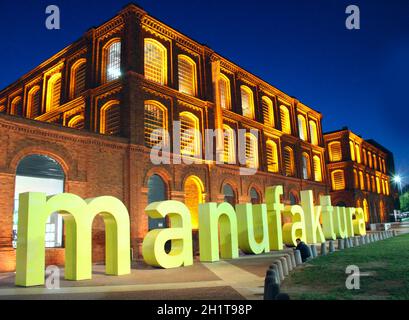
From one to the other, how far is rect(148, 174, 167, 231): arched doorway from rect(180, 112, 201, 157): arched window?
Result: 2.69 metres

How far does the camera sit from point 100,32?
2234 centimetres

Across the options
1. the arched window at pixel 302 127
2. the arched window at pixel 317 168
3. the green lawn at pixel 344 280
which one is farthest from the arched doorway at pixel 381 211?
the green lawn at pixel 344 280

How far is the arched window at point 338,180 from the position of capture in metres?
43.6

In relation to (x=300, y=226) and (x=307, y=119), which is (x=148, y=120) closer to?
(x=300, y=226)

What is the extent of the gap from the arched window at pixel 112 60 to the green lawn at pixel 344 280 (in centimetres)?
1491

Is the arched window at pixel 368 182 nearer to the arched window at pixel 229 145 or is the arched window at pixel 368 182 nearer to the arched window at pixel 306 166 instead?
the arched window at pixel 306 166

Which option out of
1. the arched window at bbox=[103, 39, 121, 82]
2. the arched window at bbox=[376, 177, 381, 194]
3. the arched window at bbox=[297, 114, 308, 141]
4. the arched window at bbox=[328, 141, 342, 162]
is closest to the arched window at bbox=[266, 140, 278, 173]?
the arched window at bbox=[297, 114, 308, 141]

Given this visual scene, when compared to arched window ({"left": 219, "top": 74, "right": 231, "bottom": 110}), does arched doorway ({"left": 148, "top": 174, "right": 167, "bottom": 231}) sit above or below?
below

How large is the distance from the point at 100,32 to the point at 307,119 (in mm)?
23241

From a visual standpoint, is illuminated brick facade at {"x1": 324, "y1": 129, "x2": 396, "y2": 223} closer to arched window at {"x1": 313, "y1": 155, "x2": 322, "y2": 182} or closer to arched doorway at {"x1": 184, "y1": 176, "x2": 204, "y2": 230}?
arched window at {"x1": 313, "y1": 155, "x2": 322, "y2": 182}

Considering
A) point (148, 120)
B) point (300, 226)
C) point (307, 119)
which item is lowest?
point (300, 226)

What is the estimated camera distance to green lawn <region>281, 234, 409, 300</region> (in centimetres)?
758

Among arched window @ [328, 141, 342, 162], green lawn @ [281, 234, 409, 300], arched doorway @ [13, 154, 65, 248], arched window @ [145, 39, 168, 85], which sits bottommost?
green lawn @ [281, 234, 409, 300]
